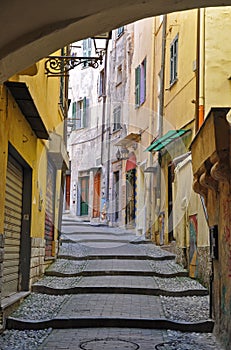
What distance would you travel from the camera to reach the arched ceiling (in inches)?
130

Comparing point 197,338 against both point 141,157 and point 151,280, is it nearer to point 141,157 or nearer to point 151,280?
point 151,280

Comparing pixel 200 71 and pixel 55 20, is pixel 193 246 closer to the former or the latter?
pixel 200 71

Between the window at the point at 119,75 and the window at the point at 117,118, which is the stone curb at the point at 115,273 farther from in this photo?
the window at the point at 119,75

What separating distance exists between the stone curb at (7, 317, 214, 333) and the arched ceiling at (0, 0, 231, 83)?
187 inches

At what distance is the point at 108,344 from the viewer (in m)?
6.79

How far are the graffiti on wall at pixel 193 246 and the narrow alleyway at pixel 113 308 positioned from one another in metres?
0.24

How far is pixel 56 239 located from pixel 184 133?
4367 millimetres

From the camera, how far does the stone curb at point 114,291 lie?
1004 cm

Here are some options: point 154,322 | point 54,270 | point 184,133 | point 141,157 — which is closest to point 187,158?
point 184,133

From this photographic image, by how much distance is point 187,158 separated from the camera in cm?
1311

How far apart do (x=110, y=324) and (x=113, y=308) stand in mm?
861

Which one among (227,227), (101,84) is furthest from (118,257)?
(101,84)

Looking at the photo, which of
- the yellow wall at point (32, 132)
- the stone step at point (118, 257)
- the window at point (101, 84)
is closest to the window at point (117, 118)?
the window at point (101, 84)

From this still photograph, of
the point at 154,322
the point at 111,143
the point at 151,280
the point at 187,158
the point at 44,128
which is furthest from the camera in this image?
the point at 111,143
